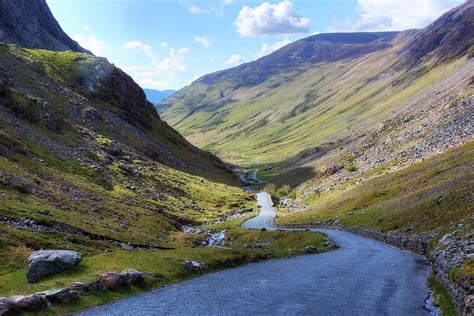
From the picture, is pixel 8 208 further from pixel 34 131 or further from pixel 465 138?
pixel 465 138

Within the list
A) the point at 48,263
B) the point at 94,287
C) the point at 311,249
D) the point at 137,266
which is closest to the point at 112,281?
the point at 94,287

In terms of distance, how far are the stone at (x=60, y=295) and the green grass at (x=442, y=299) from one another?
30.2 meters

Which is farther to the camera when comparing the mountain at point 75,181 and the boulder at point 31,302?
the mountain at point 75,181

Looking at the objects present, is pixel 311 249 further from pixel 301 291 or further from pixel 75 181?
pixel 75 181

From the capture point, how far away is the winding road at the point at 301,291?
3628 cm

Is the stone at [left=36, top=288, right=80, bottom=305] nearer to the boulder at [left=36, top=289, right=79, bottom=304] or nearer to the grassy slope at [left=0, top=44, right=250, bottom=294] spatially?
the boulder at [left=36, top=289, right=79, bottom=304]

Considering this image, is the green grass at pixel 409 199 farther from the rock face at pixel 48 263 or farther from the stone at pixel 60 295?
the stone at pixel 60 295

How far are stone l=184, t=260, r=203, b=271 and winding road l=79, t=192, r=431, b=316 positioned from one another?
66.8 inches

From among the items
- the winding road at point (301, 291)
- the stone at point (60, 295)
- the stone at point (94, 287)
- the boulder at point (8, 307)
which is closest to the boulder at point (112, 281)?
the stone at point (94, 287)

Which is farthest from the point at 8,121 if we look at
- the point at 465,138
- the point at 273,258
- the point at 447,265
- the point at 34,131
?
the point at 465,138

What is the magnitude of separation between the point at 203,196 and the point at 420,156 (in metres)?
79.4

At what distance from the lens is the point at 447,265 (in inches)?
1672

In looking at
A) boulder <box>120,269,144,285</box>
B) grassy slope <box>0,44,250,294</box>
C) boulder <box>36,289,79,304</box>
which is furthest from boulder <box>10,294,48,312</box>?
boulder <box>120,269,144,285</box>

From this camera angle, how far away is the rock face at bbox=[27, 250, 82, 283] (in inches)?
1550
